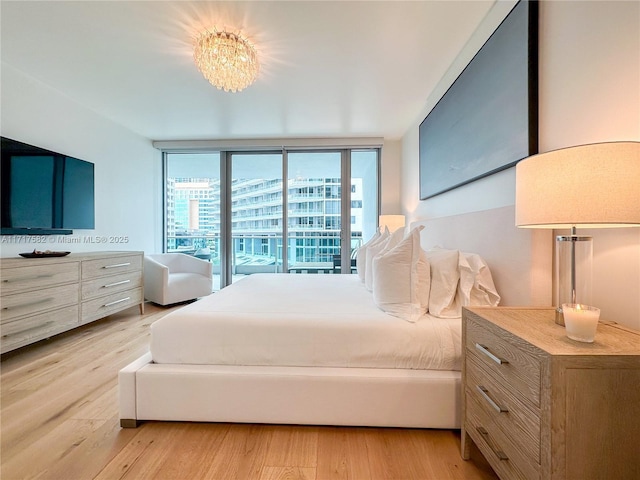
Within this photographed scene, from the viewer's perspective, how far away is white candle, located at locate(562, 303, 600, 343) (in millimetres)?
780

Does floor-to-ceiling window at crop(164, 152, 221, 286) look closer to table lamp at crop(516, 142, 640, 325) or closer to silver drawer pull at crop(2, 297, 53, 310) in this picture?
silver drawer pull at crop(2, 297, 53, 310)

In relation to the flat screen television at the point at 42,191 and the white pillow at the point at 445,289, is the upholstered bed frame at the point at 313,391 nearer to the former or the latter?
the white pillow at the point at 445,289

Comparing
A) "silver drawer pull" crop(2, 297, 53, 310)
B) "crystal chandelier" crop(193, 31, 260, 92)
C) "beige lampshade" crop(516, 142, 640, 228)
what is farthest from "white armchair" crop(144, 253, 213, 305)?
"beige lampshade" crop(516, 142, 640, 228)

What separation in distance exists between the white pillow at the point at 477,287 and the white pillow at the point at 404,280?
18cm

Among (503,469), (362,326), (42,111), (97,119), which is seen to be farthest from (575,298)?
(97,119)

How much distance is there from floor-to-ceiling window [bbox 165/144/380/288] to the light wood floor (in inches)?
116

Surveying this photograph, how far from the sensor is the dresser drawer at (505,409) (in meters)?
0.77

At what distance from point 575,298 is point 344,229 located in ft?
11.1

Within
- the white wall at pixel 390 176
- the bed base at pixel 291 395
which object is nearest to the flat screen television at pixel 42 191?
the bed base at pixel 291 395

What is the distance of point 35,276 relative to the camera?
6.73 feet

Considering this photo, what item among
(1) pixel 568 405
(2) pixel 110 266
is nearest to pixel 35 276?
(2) pixel 110 266

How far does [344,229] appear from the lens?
4.25 meters

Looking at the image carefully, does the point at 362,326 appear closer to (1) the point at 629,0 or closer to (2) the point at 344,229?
(1) the point at 629,0

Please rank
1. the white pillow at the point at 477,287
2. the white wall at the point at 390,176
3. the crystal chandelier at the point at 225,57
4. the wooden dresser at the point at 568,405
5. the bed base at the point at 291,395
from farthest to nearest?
the white wall at the point at 390,176
the crystal chandelier at the point at 225,57
the white pillow at the point at 477,287
the bed base at the point at 291,395
the wooden dresser at the point at 568,405
